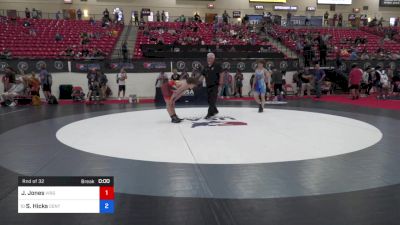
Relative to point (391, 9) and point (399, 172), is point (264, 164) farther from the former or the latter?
point (391, 9)

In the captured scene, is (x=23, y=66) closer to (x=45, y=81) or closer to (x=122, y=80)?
(x=45, y=81)

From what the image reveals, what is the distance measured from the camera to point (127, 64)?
16.1 m

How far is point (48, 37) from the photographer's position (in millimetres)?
21562

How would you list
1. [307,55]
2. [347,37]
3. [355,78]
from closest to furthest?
1. [355,78]
2. [307,55]
3. [347,37]

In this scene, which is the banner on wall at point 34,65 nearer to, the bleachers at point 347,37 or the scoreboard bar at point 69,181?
the scoreboard bar at point 69,181

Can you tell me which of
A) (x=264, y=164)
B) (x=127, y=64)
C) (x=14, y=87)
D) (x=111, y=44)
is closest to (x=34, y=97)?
(x=14, y=87)

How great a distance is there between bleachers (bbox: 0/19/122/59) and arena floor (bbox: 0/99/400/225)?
477 inches

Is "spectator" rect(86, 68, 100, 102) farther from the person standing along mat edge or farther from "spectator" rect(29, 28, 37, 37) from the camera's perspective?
"spectator" rect(29, 28, 37, 37)

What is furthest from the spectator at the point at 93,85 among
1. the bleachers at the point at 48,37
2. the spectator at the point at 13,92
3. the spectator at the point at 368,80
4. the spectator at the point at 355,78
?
the spectator at the point at 368,80

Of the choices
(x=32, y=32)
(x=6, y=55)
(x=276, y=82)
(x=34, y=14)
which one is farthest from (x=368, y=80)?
(x=34, y=14)

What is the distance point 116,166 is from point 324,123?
5323 mm
